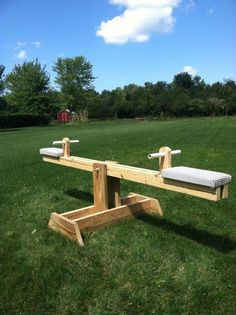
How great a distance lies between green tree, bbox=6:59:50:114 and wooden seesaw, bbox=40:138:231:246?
53.8 metres

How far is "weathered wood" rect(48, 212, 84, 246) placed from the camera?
4.73 metres

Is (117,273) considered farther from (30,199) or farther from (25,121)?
(25,121)

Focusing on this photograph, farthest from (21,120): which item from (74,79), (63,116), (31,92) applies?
(74,79)

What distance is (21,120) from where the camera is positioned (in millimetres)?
48906

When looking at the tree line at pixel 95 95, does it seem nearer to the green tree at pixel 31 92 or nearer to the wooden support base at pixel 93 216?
the green tree at pixel 31 92

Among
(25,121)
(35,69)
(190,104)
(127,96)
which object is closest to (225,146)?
(25,121)

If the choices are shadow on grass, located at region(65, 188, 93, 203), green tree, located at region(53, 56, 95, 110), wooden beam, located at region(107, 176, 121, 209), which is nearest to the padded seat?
wooden beam, located at region(107, 176, 121, 209)

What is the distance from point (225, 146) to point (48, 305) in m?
11.7

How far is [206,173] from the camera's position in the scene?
12.7 ft

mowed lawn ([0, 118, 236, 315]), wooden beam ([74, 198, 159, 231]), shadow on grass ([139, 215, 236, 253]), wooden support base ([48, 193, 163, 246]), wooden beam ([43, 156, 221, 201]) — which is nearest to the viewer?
mowed lawn ([0, 118, 236, 315])

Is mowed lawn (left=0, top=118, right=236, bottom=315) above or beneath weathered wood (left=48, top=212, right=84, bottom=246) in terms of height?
beneath

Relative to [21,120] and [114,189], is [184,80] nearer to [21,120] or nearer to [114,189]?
[21,120]

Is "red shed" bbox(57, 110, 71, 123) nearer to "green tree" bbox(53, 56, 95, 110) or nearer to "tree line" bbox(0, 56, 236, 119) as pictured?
"tree line" bbox(0, 56, 236, 119)

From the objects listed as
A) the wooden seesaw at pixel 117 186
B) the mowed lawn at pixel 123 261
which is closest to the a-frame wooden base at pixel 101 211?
the wooden seesaw at pixel 117 186
